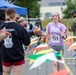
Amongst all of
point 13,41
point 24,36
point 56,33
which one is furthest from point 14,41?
point 56,33

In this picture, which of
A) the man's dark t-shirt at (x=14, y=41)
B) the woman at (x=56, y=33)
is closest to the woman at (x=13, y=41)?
the man's dark t-shirt at (x=14, y=41)

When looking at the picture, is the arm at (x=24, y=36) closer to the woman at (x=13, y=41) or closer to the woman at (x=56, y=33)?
the woman at (x=13, y=41)

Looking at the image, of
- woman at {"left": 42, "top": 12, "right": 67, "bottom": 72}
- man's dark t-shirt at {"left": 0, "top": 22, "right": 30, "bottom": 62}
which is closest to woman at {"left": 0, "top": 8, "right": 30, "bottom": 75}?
man's dark t-shirt at {"left": 0, "top": 22, "right": 30, "bottom": 62}

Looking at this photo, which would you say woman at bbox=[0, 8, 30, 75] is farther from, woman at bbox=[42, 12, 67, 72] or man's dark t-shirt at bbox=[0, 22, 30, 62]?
woman at bbox=[42, 12, 67, 72]

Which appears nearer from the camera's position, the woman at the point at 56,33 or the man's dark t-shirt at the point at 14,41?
the man's dark t-shirt at the point at 14,41

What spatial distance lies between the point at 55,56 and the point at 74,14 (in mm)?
5095

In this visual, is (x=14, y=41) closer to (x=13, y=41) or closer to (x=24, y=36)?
(x=13, y=41)

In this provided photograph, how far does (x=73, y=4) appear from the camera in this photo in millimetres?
61812

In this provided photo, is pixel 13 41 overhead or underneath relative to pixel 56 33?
overhead

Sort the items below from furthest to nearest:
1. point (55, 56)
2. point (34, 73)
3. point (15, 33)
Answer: point (34, 73) → point (15, 33) → point (55, 56)

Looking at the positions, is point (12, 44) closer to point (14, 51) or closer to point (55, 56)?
point (14, 51)

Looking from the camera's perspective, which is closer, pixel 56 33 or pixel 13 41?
pixel 13 41

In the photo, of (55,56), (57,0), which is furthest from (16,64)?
(57,0)

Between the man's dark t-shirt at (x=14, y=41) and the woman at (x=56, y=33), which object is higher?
the man's dark t-shirt at (x=14, y=41)
